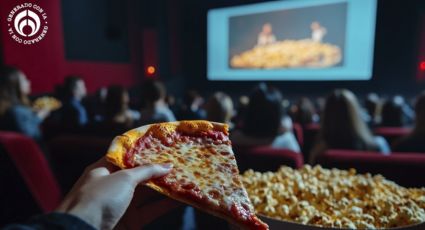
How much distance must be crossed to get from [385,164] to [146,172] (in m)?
1.10

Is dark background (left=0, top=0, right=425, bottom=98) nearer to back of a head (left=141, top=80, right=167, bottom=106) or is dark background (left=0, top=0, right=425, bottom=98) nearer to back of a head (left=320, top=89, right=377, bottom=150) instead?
back of a head (left=141, top=80, right=167, bottom=106)

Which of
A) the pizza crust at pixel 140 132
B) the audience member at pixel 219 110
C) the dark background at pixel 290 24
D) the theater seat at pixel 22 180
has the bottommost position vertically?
the theater seat at pixel 22 180

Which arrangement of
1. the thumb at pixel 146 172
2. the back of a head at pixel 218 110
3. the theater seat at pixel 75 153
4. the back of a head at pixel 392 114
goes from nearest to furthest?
1. the thumb at pixel 146 172
2. the theater seat at pixel 75 153
3. the back of a head at pixel 218 110
4. the back of a head at pixel 392 114

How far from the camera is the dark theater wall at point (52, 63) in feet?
2.29

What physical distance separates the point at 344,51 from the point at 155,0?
4.00m

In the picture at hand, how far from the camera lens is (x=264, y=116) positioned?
6.25 ft

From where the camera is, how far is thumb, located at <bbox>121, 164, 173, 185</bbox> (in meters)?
0.49

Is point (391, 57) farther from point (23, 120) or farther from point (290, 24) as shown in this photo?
point (23, 120)

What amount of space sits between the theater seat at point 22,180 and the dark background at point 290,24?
509cm

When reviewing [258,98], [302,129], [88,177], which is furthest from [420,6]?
[88,177]

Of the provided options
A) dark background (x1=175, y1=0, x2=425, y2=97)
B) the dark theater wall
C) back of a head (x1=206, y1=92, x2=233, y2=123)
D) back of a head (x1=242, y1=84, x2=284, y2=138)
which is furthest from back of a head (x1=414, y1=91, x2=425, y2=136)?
dark background (x1=175, y1=0, x2=425, y2=97)

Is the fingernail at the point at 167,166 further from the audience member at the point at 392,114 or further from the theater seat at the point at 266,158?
the audience member at the point at 392,114

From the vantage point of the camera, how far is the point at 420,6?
502 cm

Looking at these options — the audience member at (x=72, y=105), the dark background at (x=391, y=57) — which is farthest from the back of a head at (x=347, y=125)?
the dark background at (x=391, y=57)
